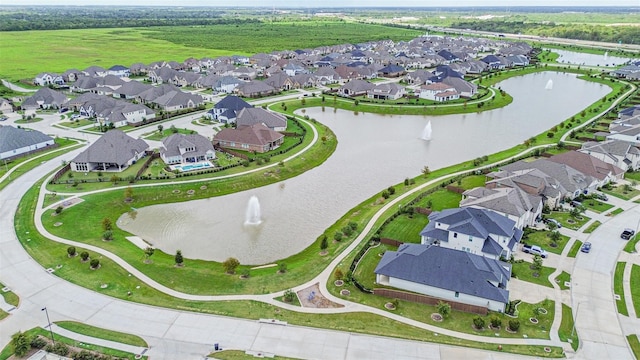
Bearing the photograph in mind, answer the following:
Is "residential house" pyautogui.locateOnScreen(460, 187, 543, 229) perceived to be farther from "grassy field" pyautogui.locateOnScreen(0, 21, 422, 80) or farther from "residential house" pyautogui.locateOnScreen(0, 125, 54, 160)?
"grassy field" pyautogui.locateOnScreen(0, 21, 422, 80)

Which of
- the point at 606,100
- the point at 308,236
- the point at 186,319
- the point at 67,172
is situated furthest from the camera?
the point at 606,100

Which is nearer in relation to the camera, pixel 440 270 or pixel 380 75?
pixel 440 270

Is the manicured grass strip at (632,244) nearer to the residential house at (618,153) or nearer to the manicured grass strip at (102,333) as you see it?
the residential house at (618,153)

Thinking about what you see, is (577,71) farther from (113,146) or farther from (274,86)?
(113,146)

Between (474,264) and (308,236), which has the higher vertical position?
(474,264)

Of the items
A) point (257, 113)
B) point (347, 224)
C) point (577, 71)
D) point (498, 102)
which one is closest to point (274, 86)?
point (257, 113)

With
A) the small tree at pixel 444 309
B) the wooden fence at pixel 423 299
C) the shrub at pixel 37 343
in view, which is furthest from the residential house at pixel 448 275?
the shrub at pixel 37 343
